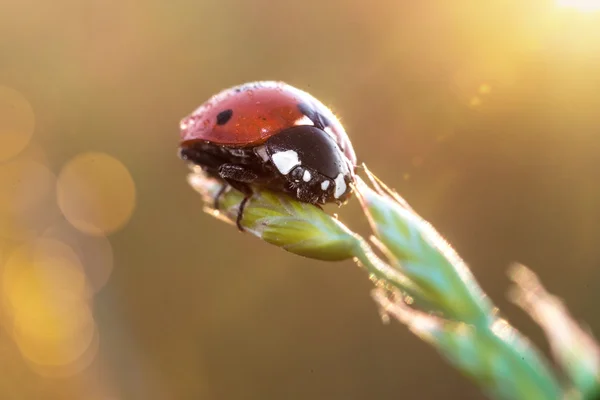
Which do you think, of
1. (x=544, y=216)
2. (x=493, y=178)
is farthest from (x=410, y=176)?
(x=544, y=216)

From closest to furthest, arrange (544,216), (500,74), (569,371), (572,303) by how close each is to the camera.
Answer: (569,371)
(572,303)
(544,216)
(500,74)

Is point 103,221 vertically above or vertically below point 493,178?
below

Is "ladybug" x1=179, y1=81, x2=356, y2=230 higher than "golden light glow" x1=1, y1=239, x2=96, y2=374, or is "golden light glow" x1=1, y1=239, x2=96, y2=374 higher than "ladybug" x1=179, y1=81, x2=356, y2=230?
"ladybug" x1=179, y1=81, x2=356, y2=230

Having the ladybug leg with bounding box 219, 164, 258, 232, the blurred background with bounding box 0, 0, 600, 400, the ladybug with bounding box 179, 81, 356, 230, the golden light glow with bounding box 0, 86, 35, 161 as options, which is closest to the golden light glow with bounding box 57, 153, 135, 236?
the blurred background with bounding box 0, 0, 600, 400

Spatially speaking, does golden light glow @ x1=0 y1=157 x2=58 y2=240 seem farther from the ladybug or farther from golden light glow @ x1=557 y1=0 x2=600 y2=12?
golden light glow @ x1=557 y1=0 x2=600 y2=12

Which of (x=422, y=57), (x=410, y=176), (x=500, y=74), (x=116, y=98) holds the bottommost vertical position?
(x=116, y=98)

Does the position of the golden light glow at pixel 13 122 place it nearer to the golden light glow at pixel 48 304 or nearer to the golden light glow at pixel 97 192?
the golden light glow at pixel 97 192

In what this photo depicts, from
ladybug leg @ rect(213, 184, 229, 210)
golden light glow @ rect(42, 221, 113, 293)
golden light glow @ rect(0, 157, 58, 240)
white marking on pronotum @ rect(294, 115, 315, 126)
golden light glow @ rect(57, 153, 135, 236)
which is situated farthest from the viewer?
golden light glow @ rect(57, 153, 135, 236)

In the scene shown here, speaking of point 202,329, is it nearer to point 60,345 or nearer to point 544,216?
point 60,345
